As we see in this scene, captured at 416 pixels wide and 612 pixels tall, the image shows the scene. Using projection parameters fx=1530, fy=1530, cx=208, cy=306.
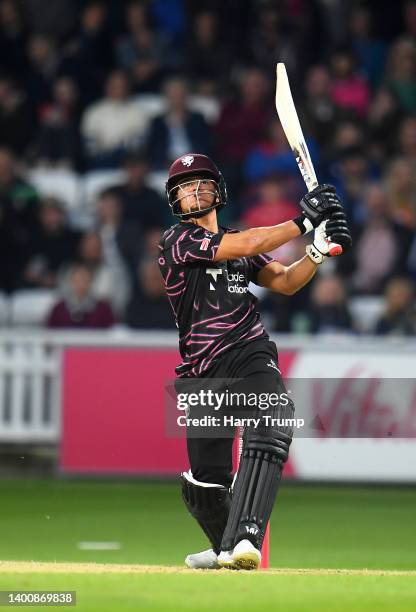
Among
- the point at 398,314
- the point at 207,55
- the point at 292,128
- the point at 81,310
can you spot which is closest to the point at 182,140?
the point at 207,55

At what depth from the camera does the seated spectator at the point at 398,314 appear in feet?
45.4

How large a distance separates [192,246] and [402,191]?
26.0ft

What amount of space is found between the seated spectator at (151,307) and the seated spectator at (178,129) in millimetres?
2220

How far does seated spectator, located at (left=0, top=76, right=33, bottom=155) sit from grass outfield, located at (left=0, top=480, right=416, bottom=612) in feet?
16.8

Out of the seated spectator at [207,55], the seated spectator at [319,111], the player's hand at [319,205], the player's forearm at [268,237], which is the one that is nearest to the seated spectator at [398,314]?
the seated spectator at [319,111]

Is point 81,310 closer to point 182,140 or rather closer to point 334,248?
point 182,140

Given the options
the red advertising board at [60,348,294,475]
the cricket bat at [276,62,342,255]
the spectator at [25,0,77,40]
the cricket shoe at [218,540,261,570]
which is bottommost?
the cricket shoe at [218,540,261,570]

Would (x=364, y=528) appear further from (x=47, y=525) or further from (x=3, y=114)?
(x=3, y=114)

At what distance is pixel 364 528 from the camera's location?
35.1 ft

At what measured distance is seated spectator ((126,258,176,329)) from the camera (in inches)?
563

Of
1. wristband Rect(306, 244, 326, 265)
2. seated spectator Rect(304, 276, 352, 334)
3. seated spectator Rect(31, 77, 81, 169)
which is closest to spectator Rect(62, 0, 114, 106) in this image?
seated spectator Rect(31, 77, 81, 169)

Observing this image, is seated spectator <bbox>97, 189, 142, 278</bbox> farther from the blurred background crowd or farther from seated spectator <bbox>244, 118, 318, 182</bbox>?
seated spectator <bbox>244, 118, 318, 182</bbox>

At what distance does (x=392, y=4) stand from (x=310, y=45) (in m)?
1.34

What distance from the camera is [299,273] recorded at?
7.99m
